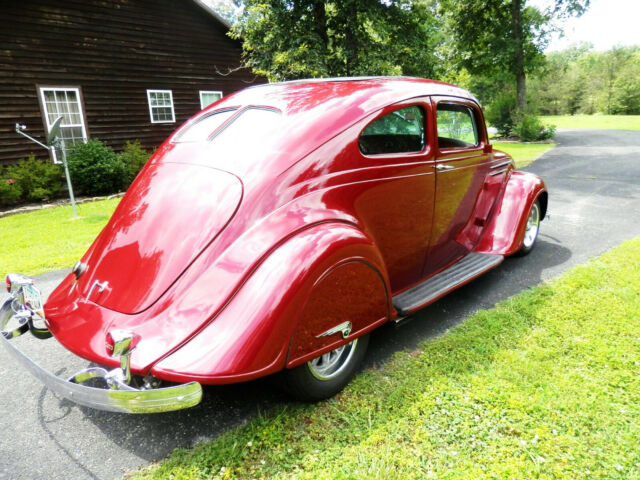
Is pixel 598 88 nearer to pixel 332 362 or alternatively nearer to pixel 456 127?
pixel 456 127

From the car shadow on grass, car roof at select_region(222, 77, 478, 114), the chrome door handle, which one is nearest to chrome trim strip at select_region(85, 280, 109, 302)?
the car shadow on grass

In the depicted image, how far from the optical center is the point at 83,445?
216 cm

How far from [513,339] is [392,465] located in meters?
1.54

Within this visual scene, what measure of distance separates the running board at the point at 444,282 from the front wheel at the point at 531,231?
105cm

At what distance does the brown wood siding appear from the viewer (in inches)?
395

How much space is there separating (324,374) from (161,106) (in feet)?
41.7

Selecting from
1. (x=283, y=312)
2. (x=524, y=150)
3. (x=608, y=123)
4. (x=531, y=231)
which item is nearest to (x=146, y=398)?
(x=283, y=312)

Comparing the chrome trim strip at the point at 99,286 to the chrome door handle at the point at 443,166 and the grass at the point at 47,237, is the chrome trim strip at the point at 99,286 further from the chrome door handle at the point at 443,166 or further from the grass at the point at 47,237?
the grass at the point at 47,237

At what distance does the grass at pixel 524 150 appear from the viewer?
12039 millimetres

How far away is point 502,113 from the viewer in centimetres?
1895

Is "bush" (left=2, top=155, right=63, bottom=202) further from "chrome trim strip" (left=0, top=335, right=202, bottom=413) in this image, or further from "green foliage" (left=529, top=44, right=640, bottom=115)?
"green foliage" (left=529, top=44, right=640, bottom=115)

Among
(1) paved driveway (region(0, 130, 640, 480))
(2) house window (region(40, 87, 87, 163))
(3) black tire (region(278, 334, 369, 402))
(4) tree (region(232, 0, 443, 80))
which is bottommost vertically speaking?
(1) paved driveway (region(0, 130, 640, 480))

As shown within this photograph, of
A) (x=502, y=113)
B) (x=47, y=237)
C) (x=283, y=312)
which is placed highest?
(x=502, y=113)

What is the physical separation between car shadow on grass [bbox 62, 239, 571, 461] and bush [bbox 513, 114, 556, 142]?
14915 mm
